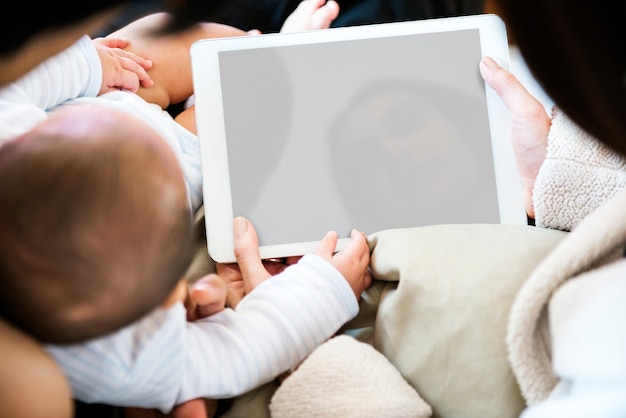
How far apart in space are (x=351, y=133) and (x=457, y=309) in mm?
219

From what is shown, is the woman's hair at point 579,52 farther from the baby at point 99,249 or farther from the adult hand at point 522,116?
the adult hand at point 522,116

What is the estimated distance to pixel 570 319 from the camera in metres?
0.46

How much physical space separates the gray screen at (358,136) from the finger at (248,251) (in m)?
0.01

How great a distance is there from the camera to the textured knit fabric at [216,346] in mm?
473

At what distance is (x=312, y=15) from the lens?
2.64 feet

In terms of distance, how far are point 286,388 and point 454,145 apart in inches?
12.1

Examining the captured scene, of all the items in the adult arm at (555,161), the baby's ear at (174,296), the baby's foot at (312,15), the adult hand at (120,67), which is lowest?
the baby's ear at (174,296)

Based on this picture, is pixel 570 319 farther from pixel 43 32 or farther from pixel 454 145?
pixel 43 32

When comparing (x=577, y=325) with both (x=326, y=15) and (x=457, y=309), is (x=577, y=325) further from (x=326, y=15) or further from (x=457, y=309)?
(x=326, y=15)

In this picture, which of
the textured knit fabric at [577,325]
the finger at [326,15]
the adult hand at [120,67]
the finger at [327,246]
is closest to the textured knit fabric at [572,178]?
the textured knit fabric at [577,325]

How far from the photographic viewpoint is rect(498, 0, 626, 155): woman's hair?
0.26m

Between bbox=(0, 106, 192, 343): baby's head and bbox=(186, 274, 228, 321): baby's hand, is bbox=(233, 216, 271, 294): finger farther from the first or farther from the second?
bbox=(0, 106, 192, 343): baby's head

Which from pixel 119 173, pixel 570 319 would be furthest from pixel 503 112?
pixel 119 173

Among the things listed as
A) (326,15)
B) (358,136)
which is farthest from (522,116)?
(326,15)
